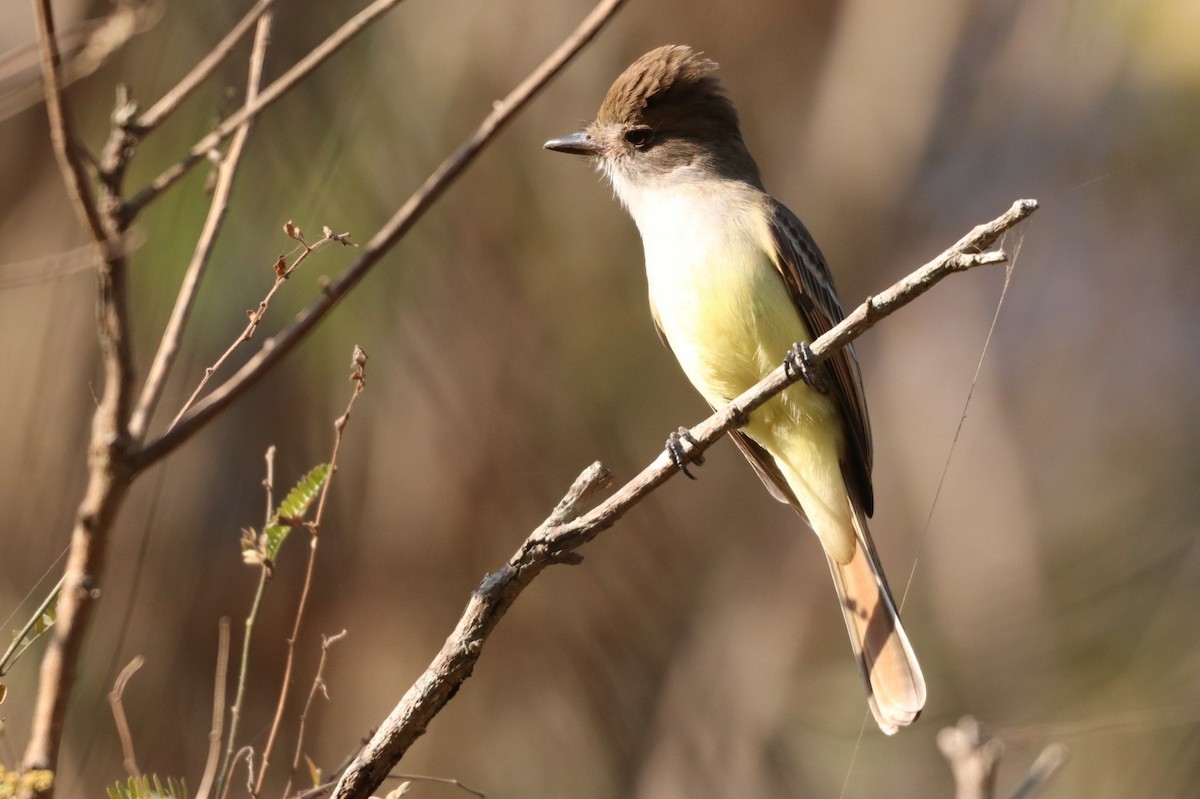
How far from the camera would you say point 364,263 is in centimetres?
107

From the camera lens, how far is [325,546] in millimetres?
4453

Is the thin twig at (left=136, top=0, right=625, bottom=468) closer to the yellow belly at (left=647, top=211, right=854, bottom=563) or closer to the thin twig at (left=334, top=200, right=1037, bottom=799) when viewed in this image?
the thin twig at (left=334, top=200, right=1037, bottom=799)

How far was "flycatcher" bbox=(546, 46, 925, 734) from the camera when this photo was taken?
9.95 ft

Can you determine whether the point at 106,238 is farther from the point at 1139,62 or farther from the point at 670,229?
the point at 1139,62

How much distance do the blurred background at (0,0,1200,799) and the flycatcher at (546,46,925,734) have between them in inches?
22.1

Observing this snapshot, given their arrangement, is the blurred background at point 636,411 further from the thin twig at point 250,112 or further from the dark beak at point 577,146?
the thin twig at point 250,112

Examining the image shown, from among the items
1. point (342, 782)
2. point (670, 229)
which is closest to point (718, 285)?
point (670, 229)

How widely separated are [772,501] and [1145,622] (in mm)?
1591

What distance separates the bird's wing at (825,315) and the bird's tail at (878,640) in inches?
5.1

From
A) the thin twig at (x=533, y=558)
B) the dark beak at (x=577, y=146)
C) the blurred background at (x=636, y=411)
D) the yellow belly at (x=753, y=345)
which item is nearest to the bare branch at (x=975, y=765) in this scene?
the thin twig at (x=533, y=558)

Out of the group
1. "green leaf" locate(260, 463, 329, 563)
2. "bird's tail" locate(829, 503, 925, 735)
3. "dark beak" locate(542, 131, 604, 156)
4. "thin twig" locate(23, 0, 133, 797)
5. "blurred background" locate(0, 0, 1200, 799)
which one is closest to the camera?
"thin twig" locate(23, 0, 133, 797)

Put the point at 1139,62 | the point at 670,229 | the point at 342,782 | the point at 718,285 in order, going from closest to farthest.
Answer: the point at 342,782, the point at 718,285, the point at 670,229, the point at 1139,62

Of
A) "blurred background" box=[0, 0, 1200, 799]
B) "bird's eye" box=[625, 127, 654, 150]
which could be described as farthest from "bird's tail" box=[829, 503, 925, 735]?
"bird's eye" box=[625, 127, 654, 150]

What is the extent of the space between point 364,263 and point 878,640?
233cm
